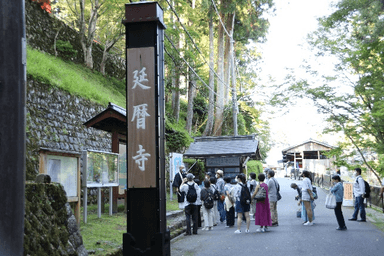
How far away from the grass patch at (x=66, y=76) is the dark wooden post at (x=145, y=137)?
7964 mm

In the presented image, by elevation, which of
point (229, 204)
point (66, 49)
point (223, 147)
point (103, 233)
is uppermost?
point (66, 49)

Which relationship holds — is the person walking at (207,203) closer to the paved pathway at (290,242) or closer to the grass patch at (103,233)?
the paved pathway at (290,242)

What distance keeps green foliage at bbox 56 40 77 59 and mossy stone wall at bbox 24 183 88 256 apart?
52.5ft

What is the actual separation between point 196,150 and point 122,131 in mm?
9115

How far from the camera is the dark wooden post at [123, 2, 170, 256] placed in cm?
677

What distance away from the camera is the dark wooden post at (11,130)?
8.63ft

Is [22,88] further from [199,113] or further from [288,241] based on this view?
[199,113]

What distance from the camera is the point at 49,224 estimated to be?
591cm

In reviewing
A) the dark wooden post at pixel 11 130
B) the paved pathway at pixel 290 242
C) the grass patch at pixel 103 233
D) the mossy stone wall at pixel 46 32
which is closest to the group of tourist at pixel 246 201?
the paved pathway at pixel 290 242

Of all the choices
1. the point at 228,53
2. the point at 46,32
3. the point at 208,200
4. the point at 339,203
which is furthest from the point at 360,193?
the point at 228,53

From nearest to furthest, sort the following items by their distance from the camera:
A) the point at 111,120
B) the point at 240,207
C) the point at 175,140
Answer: the point at 240,207, the point at 111,120, the point at 175,140

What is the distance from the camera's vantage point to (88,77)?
21266mm

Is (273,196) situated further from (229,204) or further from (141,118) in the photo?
(141,118)

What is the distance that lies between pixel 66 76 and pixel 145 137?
11.1 meters
